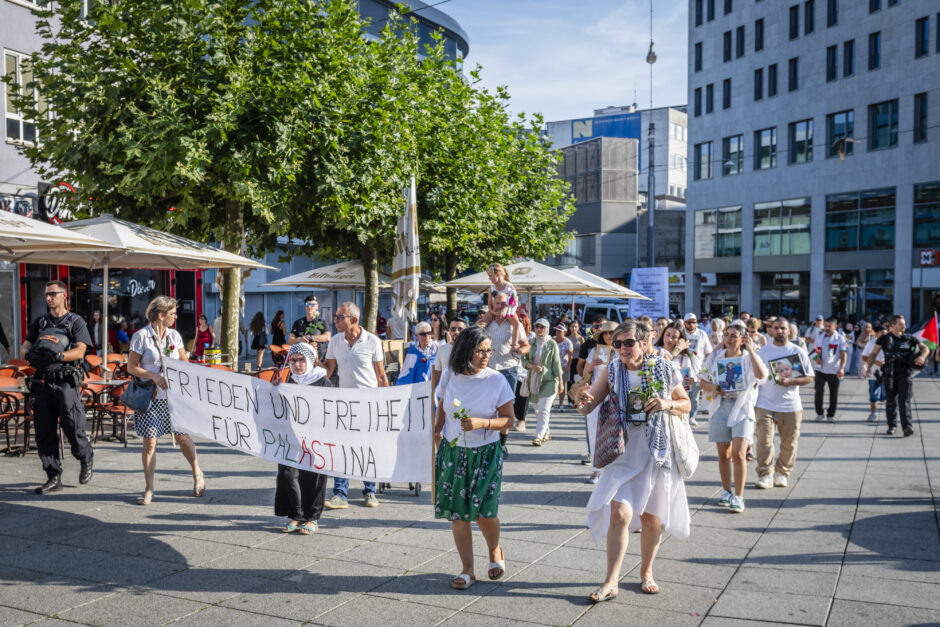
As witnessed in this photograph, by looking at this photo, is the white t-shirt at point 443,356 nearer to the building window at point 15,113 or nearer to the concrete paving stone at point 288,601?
the concrete paving stone at point 288,601

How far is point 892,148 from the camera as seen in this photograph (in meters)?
36.5

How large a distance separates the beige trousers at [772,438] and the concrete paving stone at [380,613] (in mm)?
5016

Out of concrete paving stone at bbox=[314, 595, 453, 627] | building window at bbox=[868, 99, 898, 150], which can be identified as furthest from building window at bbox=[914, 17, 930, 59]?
concrete paving stone at bbox=[314, 595, 453, 627]

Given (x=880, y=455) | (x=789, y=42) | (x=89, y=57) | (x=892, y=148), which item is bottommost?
(x=880, y=455)

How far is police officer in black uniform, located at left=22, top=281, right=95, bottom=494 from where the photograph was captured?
302 inches

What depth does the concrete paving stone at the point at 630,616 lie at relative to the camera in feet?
15.5

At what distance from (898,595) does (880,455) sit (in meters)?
6.41

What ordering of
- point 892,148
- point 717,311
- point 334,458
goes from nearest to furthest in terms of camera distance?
1. point 334,458
2. point 892,148
3. point 717,311

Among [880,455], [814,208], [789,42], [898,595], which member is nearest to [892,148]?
[814,208]

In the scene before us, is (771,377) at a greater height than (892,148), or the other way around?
(892,148)

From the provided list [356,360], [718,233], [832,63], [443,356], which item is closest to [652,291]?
[443,356]

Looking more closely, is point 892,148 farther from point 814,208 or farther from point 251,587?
point 251,587

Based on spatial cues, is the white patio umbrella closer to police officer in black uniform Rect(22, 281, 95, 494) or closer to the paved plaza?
police officer in black uniform Rect(22, 281, 95, 494)

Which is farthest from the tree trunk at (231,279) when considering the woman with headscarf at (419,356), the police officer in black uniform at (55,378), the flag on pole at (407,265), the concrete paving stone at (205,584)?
the concrete paving stone at (205,584)
